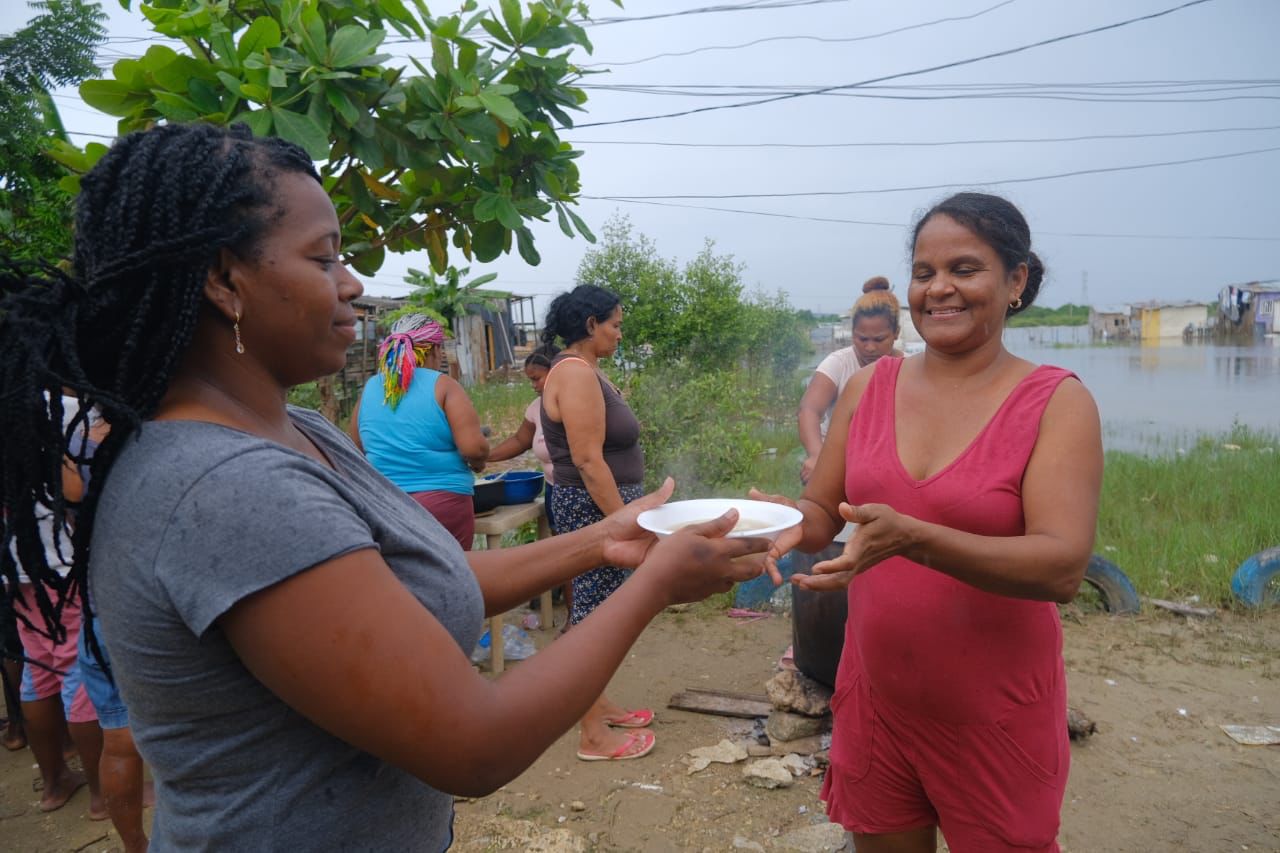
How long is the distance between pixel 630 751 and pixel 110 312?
3351 mm

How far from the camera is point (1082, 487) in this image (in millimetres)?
1676

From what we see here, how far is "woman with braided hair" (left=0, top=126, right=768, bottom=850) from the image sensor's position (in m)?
0.91

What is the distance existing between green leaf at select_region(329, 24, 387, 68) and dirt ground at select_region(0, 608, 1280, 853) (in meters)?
2.84

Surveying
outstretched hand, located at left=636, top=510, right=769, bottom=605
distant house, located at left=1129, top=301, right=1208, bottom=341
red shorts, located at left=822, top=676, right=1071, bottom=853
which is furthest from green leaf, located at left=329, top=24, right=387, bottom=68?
distant house, located at left=1129, top=301, right=1208, bottom=341

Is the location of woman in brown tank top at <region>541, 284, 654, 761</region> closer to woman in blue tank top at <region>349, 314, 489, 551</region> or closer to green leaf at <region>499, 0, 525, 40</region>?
woman in blue tank top at <region>349, 314, 489, 551</region>

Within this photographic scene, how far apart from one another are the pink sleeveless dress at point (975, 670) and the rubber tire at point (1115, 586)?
3.76 m

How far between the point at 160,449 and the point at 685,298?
11.3 m

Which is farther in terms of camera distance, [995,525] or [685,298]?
[685,298]

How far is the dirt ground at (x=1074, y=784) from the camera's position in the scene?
313 centimetres

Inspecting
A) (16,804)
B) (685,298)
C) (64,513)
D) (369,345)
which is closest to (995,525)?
(64,513)

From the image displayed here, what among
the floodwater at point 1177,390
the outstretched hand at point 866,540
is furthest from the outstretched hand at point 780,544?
the floodwater at point 1177,390

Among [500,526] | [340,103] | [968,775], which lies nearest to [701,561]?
[968,775]

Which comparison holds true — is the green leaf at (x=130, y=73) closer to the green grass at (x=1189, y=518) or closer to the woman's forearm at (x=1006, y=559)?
the woman's forearm at (x=1006, y=559)

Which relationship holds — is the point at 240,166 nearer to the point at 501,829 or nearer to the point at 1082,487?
the point at 1082,487
